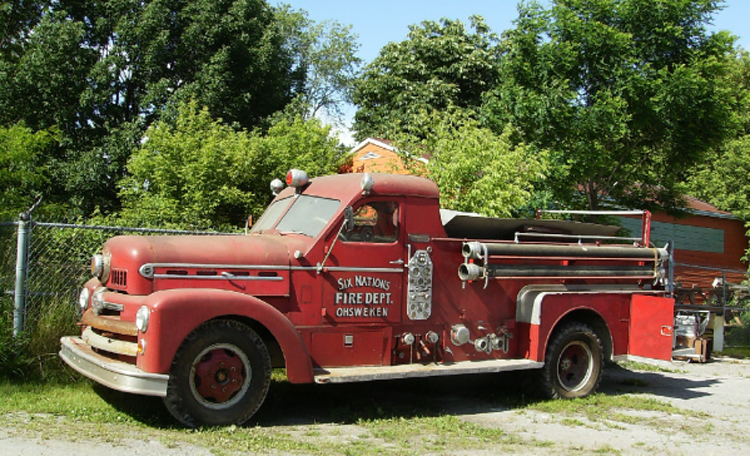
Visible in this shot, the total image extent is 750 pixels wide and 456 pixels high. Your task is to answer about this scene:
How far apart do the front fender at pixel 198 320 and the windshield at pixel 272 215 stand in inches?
66.9

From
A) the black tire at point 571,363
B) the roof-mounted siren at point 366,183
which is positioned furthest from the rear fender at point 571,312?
the roof-mounted siren at point 366,183

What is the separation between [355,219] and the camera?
7.20m

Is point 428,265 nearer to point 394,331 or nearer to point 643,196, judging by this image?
point 394,331

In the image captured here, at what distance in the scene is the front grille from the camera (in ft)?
20.9

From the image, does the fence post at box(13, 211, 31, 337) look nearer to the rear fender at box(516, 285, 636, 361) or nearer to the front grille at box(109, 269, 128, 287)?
the front grille at box(109, 269, 128, 287)

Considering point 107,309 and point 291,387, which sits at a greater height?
point 107,309

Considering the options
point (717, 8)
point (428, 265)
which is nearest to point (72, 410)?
point (428, 265)

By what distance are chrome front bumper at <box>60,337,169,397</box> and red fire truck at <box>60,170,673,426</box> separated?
0.01 m

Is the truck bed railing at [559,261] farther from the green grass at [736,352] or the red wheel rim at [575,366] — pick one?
the green grass at [736,352]

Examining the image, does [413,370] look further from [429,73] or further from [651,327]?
[429,73]

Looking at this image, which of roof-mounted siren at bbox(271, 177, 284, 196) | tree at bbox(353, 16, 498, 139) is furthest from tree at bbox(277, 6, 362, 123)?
roof-mounted siren at bbox(271, 177, 284, 196)

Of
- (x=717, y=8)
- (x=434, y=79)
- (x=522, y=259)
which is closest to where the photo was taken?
(x=522, y=259)

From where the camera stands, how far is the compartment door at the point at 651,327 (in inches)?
342

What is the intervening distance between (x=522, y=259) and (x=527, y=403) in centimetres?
169
